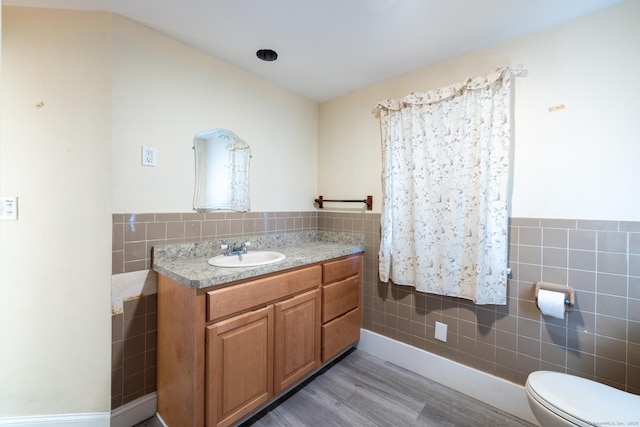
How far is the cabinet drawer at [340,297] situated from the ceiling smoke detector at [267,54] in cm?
160

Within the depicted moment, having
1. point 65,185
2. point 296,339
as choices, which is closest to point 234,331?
point 296,339

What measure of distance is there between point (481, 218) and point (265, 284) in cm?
133

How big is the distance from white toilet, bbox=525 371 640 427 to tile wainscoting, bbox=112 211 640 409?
0.99ft

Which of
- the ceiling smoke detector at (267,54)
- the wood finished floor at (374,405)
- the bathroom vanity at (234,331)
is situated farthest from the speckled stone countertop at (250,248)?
the ceiling smoke detector at (267,54)

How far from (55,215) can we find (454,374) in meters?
2.55

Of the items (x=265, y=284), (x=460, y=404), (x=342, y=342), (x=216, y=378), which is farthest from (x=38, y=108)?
(x=460, y=404)

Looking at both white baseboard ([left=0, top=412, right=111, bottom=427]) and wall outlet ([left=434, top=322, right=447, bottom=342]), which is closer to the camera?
white baseboard ([left=0, top=412, right=111, bottom=427])

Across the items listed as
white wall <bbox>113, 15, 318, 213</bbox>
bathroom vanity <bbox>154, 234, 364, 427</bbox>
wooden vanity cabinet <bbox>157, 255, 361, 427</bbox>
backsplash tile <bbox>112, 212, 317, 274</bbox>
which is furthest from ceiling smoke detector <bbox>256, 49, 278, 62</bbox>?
wooden vanity cabinet <bbox>157, 255, 361, 427</bbox>

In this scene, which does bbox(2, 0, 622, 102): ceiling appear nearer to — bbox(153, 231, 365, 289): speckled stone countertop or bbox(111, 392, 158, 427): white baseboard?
bbox(153, 231, 365, 289): speckled stone countertop

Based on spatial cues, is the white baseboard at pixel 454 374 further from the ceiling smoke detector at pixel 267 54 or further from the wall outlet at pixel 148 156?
the ceiling smoke detector at pixel 267 54

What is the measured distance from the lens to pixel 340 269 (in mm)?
2014

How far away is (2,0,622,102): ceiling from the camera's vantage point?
1.36 metres

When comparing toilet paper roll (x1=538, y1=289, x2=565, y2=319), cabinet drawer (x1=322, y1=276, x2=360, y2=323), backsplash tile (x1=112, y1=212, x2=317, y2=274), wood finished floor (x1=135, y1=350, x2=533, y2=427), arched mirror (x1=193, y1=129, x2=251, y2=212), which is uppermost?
arched mirror (x1=193, y1=129, x2=251, y2=212)

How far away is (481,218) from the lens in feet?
5.33
